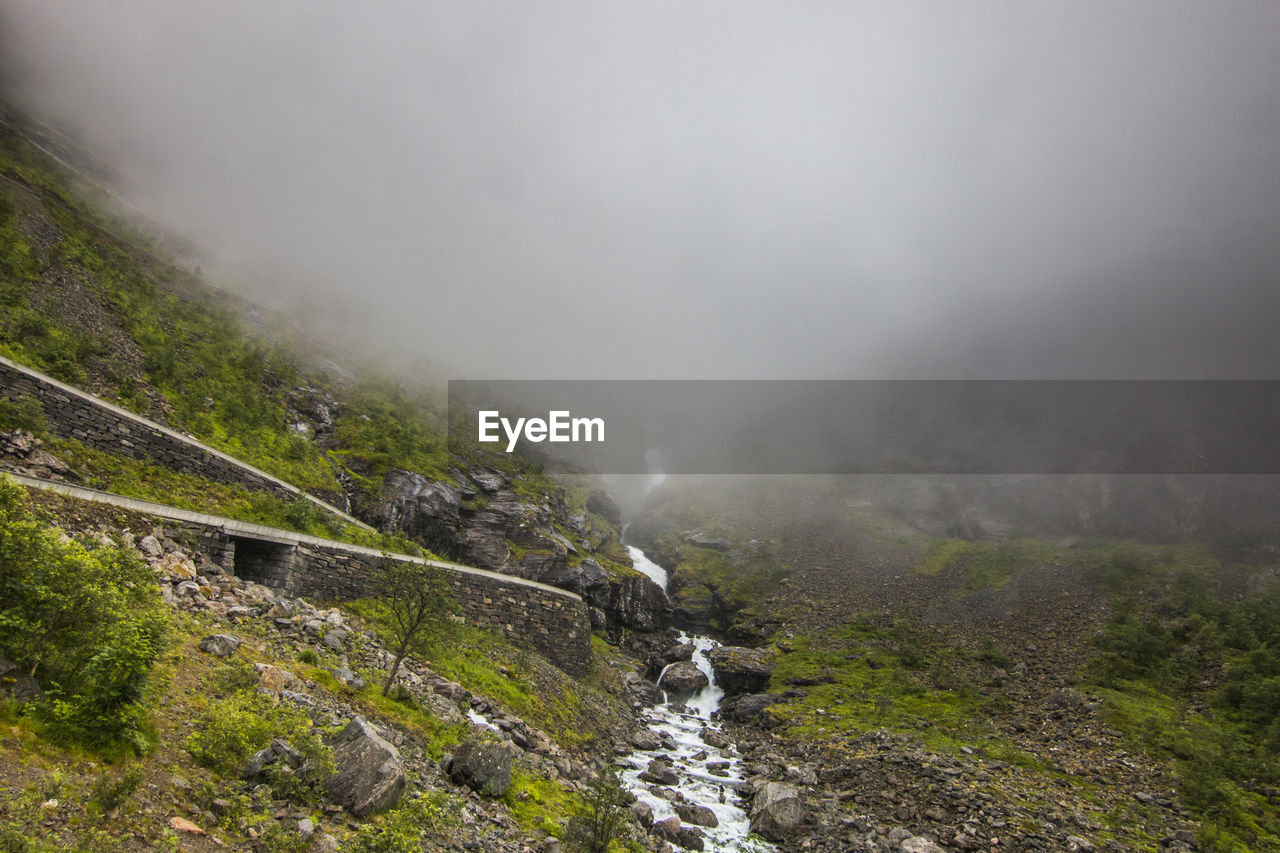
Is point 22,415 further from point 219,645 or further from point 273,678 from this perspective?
point 273,678

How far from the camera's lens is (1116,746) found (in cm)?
3600

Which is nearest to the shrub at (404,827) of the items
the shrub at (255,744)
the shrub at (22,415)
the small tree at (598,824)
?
the shrub at (255,744)

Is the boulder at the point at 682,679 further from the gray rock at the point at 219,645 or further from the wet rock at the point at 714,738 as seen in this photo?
the gray rock at the point at 219,645

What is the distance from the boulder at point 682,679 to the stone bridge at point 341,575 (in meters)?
19.0

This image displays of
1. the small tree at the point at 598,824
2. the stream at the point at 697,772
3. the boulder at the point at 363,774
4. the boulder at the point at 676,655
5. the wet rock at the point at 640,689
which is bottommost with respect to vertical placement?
the stream at the point at 697,772

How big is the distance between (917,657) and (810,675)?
1300cm

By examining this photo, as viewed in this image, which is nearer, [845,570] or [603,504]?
[845,570]

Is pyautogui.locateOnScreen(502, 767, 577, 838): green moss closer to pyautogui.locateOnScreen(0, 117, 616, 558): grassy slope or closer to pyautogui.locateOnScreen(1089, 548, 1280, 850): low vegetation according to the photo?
pyautogui.locateOnScreen(0, 117, 616, 558): grassy slope

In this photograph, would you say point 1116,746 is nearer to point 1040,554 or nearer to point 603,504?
point 1040,554

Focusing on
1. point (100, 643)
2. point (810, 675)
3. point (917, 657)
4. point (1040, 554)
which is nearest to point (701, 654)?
point (810, 675)

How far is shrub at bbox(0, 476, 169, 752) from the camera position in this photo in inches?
340

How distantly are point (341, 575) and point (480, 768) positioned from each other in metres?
15.4

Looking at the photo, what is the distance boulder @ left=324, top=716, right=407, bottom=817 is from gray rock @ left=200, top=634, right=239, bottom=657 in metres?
4.58

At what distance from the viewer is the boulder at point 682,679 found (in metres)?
55.2
